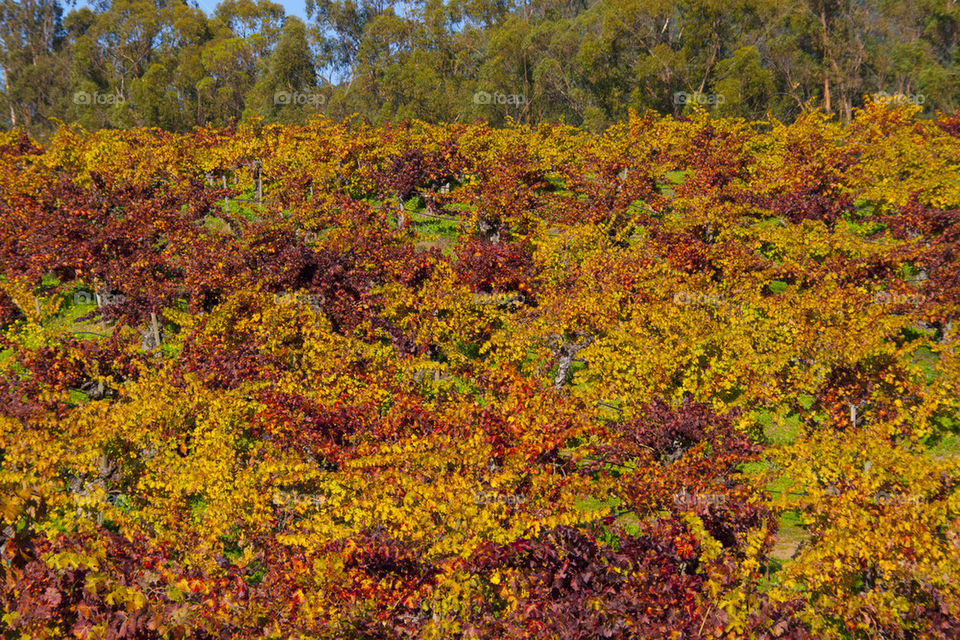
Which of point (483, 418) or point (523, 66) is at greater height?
point (523, 66)

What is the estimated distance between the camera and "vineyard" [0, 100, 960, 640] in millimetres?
10070

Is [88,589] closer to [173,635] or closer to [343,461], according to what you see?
[173,635]

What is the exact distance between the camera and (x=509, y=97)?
232ft

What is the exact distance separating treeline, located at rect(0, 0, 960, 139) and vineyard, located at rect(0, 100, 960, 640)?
3871 cm

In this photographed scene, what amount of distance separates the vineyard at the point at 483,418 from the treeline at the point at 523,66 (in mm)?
38710

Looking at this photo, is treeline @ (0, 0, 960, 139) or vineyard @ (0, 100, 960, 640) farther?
treeline @ (0, 0, 960, 139)

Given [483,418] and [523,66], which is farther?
[523,66]

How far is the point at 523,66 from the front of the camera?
7238 centimetres

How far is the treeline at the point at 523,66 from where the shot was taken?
64875 millimetres

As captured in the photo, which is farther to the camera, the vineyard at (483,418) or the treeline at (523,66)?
the treeline at (523,66)

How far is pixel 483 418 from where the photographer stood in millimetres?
13508

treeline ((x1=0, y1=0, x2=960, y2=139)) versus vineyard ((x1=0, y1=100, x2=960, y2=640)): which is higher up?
treeline ((x1=0, y1=0, x2=960, y2=139))

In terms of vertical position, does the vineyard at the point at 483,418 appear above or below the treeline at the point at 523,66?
below

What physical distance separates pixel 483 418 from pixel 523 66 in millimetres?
67616
